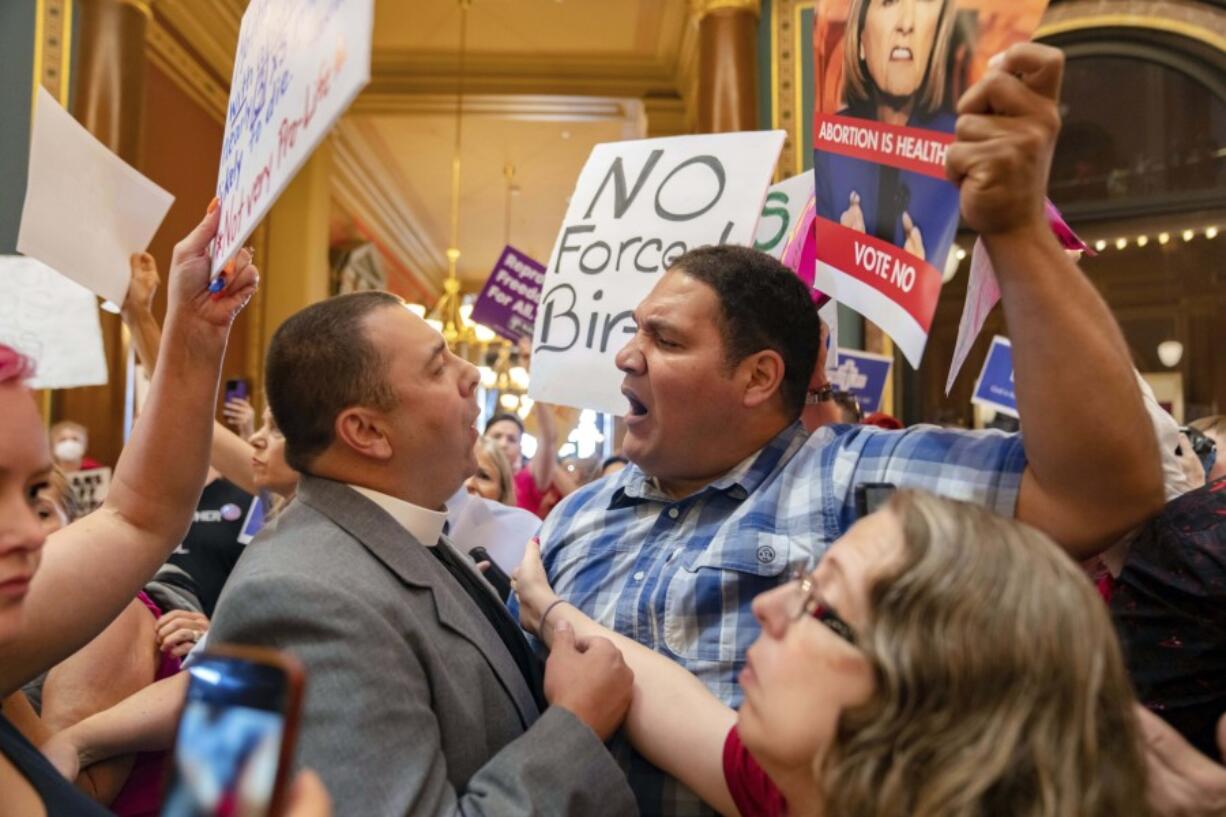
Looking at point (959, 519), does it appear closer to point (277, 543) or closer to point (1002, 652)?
point (1002, 652)

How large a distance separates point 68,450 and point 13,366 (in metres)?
4.78

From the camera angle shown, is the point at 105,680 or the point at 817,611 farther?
the point at 105,680

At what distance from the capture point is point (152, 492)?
4.86 feet

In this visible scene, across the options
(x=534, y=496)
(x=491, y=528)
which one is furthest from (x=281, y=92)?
(x=534, y=496)

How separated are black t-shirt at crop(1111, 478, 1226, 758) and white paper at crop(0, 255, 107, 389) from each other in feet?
7.82

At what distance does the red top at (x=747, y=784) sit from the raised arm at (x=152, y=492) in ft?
2.66

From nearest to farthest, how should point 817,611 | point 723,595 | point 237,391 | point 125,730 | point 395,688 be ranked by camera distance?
point 817,611 < point 395,688 < point 723,595 < point 125,730 < point 237,391

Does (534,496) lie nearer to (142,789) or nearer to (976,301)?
(142,789)

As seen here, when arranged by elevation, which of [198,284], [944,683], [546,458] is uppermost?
[198,284]

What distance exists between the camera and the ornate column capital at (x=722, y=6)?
6.86 meters

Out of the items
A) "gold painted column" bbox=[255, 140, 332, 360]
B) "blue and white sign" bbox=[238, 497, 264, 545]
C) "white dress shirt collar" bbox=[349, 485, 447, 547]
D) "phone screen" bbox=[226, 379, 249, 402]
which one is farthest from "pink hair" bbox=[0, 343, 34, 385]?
"gold painted column" bbox=[255, 140, 332, 360]

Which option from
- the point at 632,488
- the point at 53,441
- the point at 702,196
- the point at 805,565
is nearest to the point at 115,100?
the point at 53,441

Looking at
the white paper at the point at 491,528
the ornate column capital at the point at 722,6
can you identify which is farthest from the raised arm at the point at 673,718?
the ornate column capital at the point at 722,6

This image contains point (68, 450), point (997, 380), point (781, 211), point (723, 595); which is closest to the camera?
point (723, 595)
